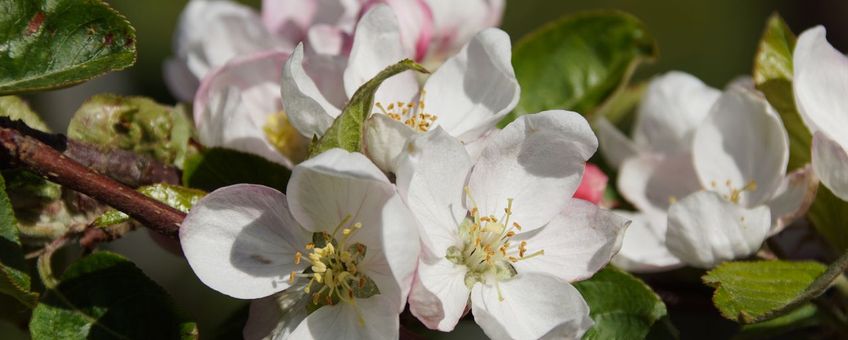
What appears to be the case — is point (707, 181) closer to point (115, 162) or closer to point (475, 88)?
point (475, 88)

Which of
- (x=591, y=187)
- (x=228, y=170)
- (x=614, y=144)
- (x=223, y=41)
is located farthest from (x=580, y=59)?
(x=228, y=170)

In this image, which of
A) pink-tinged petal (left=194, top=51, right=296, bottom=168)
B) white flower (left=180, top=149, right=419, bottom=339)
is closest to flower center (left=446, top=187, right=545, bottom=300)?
white flower (left=180, top=149, right=419, bottom=339)

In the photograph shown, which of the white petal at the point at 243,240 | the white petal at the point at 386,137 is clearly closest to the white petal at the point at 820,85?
the white petal at the point at 386,137

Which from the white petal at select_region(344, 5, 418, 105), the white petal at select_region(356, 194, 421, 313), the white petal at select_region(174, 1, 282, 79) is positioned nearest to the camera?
the white petal at select_region(356, 194, 421, 313)

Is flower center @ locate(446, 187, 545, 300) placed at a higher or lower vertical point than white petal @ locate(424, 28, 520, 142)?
lower

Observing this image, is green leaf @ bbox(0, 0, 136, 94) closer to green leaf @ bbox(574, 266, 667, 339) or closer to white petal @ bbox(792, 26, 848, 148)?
green leaf @ bbox(574, 266, 667, 339)

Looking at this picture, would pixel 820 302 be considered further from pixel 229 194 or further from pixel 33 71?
pixel 33 71
